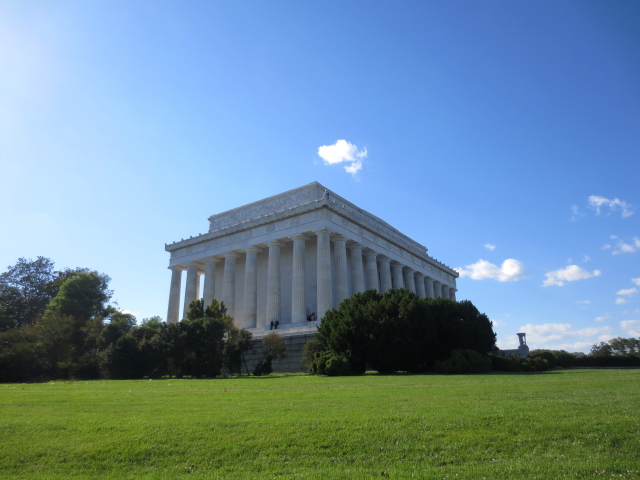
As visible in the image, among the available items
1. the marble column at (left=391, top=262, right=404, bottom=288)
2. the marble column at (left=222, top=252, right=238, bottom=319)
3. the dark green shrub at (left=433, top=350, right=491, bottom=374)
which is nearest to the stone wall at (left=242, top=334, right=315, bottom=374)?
the dark green shrub at (left=433, top=350, right=491, bottom=374)

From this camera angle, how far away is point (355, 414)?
38.2 feet

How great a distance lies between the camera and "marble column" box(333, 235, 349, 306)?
54.6m

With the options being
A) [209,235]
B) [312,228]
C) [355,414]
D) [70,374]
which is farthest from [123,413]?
[209,235]

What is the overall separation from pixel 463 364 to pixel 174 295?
156ft

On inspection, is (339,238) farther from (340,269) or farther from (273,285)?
(273,285)

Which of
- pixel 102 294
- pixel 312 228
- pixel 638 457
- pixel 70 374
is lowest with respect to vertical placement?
pixel 638 457

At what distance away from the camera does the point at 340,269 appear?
55.2 m

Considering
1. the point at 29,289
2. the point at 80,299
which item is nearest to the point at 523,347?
the point at 80,299

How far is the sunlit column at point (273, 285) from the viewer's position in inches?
2108

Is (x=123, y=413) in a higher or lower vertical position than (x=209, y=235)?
lower

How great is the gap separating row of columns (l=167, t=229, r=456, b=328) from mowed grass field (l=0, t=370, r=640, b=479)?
38868 millimetres

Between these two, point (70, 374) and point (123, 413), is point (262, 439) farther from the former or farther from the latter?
point (70, 374)

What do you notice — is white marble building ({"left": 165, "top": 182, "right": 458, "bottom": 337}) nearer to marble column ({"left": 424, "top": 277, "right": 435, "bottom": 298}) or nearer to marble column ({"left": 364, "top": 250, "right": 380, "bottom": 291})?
A: marble column ({"left": 364, "top": 250, "right": 380, "bottom": 291})

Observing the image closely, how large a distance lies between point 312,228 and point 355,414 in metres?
42.8
